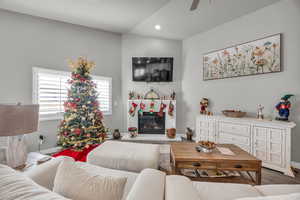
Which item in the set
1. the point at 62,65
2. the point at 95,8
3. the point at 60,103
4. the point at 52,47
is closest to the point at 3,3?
the point at 52,47

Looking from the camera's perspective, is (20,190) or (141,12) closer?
(20,190)

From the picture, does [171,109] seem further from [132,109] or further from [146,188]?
[146,188]

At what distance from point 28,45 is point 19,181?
3.55 m

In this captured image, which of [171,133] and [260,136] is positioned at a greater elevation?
[260,136]

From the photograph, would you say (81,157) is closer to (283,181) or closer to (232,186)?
(232,186)

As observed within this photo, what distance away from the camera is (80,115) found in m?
3.16

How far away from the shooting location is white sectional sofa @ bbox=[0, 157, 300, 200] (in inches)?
27.7

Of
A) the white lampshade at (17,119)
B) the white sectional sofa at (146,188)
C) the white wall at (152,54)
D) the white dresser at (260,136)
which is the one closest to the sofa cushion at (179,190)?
the white sectional sofa at (146,188)

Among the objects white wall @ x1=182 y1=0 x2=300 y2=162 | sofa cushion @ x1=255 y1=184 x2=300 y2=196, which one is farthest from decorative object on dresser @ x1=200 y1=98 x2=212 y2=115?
sofa cushion @ x1=255 y1=184 x2=300 y2=196

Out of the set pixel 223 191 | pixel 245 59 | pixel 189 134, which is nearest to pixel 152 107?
pixel 189 134

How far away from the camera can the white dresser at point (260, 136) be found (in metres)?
2.39

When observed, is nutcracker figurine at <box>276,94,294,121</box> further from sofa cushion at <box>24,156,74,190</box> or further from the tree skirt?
the tree skirt

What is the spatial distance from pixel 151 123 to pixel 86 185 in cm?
383

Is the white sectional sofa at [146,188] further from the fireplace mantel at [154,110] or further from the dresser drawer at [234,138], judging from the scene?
the fireplace mantel at [154,110]
